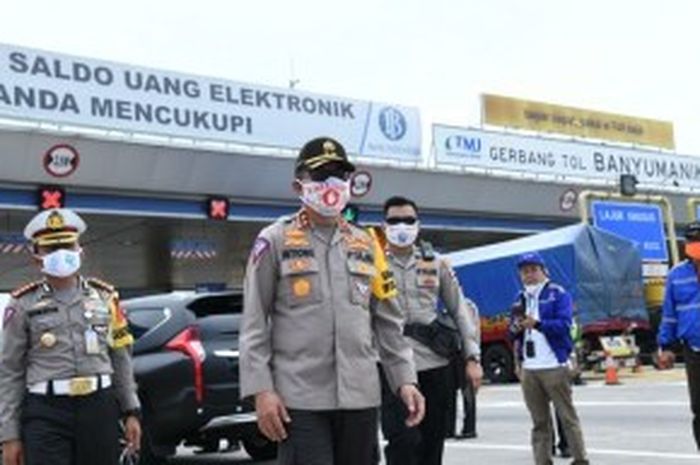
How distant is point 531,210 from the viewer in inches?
1388


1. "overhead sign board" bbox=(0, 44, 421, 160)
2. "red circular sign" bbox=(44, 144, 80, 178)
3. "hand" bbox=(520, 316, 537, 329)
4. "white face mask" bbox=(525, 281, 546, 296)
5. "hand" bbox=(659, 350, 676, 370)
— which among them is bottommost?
"hand" bbox=(659, 350, 676, 370)

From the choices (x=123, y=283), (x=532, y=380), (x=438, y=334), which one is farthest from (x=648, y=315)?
(x=123, y=283)

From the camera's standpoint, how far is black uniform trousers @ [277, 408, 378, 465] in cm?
441

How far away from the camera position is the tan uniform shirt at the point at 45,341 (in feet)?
17.2

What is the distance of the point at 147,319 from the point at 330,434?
216 inches

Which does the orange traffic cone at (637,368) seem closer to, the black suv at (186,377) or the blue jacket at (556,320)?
the black suv at (186,377)

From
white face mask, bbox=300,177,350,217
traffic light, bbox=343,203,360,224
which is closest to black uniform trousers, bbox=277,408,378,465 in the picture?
white face mask, bbox=300,177,350,217

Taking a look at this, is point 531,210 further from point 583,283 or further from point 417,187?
point 583,283

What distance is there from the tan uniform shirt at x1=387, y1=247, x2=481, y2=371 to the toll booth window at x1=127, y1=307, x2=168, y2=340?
3372 millimetres

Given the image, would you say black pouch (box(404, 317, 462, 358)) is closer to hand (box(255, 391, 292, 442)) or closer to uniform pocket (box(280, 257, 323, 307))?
uniform pocket (box(280, 257, 323, 307))

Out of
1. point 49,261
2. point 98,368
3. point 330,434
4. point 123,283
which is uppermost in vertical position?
point 123,283

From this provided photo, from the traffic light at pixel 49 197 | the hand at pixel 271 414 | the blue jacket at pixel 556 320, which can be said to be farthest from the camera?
the traffic light at pixel 49 197

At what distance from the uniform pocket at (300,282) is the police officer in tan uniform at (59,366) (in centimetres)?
130

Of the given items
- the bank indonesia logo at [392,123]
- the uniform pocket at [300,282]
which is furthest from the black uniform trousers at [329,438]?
the bank indonesia logo at [392,123]
